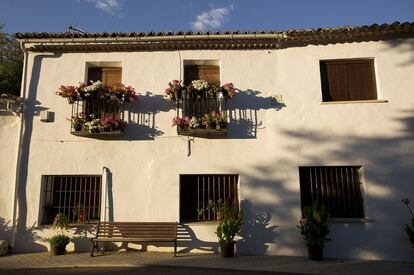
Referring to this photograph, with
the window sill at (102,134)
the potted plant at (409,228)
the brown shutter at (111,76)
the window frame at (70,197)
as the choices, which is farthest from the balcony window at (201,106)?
the potted plant at (409,228)

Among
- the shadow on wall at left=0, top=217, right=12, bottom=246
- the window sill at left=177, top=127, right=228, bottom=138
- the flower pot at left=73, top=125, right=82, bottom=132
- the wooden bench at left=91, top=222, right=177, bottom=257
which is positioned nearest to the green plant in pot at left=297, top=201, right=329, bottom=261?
the window sill at left=177, top=127, right=228, bottom=138

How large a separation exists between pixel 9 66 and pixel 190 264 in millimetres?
11666

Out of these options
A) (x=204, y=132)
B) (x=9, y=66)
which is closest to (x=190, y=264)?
(x=204, y=132)

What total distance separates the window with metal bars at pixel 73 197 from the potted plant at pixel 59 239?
1.56ft

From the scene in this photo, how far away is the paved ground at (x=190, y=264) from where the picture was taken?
690 cm

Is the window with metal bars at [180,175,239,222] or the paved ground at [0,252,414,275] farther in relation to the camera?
the window with metal bars at [180,175,239,222]

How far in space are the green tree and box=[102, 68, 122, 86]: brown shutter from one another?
6.21 meters

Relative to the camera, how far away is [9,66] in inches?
562

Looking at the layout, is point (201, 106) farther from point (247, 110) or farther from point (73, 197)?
point (73, 197)

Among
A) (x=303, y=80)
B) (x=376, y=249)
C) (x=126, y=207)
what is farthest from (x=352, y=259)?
(x=126, y=207)

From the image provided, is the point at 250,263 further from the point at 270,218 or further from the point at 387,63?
the point at 387,63

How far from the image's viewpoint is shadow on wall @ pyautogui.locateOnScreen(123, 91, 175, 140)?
350 inches

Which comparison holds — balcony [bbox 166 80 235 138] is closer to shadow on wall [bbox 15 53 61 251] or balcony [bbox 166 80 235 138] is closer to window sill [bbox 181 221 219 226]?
window sill [bbox 181 221 219 226]

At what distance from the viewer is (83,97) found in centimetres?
883
